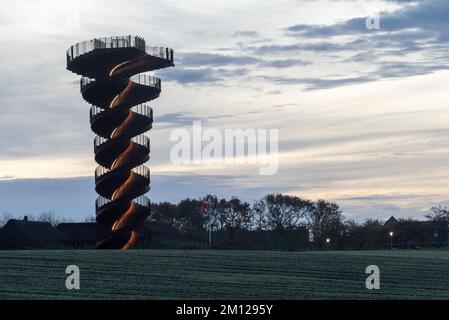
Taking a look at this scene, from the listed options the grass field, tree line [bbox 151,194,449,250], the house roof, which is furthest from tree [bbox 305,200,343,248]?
the grass field

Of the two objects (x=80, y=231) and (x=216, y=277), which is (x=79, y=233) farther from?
(x=216, y=277)

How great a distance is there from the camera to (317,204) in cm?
12888

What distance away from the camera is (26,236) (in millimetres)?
88625

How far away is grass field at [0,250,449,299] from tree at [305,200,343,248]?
71587 mm

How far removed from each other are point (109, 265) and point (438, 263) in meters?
18.7

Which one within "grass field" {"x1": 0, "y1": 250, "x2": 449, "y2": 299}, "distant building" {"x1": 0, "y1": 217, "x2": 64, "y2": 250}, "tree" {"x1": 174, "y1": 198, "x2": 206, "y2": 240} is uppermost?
"tree" {"x1": 174, "y1": 198, "x2": 206, "y2": 240}

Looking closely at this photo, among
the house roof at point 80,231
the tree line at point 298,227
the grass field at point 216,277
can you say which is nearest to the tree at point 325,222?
the tree line at point 298,227

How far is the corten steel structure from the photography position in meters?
60.2

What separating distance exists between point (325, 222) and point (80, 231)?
40.5m

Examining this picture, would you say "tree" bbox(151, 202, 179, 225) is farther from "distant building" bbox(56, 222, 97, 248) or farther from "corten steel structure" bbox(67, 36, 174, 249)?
"corten steel structure" bbox(67, 36, 174, 249)

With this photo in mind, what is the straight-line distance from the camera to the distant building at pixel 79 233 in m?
95.5

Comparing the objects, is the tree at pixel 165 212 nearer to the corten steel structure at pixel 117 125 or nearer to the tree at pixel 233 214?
the tree at pixel 233 214
